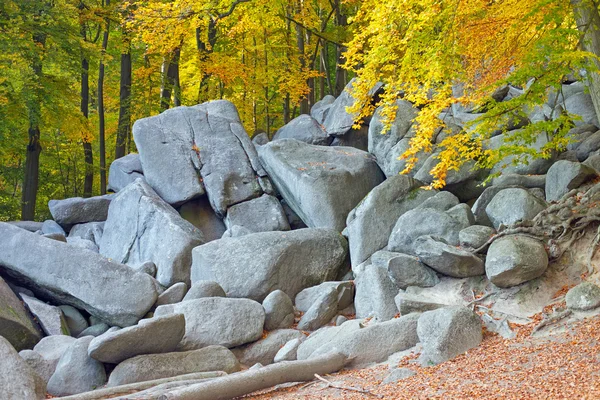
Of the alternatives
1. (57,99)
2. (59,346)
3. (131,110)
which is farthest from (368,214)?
(131,110)

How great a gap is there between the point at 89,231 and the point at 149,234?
2.93 m

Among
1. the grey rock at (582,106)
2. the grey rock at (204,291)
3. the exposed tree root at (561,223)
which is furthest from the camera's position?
the grey rock at (582,106)

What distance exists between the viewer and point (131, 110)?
22.6 m

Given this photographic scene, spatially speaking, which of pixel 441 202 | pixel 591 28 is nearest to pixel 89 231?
pixel 441 202

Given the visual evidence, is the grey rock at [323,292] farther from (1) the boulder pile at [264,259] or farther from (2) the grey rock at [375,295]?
(2) the grey rock at [375,295]

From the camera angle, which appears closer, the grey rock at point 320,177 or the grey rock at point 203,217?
the grey rock at point 320,177

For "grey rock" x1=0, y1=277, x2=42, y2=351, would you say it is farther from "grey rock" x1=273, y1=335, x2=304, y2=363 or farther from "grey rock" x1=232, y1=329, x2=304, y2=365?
"grey rock" x1=273, y1=335, x2=304, y2=363

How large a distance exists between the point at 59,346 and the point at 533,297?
8089mm

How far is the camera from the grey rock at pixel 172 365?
29.9ft

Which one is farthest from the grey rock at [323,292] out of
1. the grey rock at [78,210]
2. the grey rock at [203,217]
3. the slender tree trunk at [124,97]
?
the slender tree trunk at [124,97]

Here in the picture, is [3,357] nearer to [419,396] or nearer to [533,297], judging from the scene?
[419,396]

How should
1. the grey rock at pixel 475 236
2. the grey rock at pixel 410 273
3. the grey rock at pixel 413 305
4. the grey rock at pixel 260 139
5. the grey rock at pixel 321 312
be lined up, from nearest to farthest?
the grey rock at pixel 413 305, the grey rock at pixel 475 236, the grey rock at pixel 410 273, the grey rock at pixel 321 312, the grey rock at pixel 260 139

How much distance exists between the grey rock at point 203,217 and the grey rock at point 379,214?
4.70 m

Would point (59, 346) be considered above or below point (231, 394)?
below
